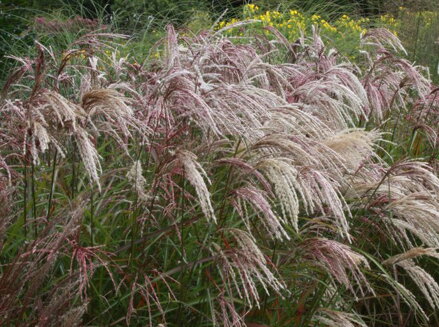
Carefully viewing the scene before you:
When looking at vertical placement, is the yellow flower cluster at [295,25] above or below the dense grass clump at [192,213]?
below

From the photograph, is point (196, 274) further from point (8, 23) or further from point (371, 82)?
point (8, 23)

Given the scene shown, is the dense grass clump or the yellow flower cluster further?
the yellow flower cluster

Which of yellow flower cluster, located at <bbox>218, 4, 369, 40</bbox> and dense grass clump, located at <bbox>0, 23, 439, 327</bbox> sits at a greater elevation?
dense grass clump, located at <bbox>0, 23, 439, 327</bbox>

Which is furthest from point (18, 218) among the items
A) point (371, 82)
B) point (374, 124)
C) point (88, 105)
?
point (374, 124)

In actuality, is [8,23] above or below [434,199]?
below

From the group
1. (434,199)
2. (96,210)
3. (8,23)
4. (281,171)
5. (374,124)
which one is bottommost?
(8,23)

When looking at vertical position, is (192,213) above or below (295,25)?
above

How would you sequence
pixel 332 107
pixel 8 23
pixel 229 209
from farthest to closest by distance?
pixel 8 23 → pixel 332 107 → pixel 229 209

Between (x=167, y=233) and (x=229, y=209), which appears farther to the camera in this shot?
(x=229, y=209)

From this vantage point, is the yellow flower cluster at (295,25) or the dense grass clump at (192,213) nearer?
the dense grass clump at (192,213)

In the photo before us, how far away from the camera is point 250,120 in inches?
96.7

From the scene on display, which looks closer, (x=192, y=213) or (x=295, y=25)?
(x=192, y=213)

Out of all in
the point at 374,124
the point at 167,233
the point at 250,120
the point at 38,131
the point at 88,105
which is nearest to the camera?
the point at 38,131

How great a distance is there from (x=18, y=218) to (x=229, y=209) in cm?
79
